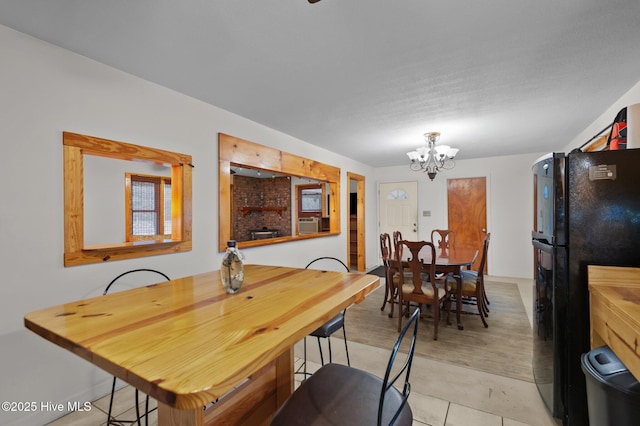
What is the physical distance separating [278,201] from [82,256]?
634cm

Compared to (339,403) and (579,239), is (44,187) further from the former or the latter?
(579,239)

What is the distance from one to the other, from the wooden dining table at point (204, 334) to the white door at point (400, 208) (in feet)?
16.0

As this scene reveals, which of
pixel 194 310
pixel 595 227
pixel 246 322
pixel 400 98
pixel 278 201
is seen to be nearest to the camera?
pixel 246 322

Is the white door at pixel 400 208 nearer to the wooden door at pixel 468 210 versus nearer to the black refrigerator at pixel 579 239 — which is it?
the wooden door at pixel 468 210

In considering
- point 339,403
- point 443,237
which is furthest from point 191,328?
point 443,237

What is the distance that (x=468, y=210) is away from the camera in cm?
556

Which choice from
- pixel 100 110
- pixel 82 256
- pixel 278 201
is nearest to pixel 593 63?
pixel 100 110

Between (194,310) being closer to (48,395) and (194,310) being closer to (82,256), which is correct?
(82,256)

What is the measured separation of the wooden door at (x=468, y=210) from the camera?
17.9ft

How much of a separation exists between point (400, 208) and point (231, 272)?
214 inches

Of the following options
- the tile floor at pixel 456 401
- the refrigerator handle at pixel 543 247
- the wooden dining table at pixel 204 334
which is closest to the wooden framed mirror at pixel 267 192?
the tile floor at pixel 456 401

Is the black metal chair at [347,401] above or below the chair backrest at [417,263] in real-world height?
below

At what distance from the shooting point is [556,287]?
5.44 ft

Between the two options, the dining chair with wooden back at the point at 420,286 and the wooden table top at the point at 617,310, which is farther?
the dining chair with wooden back at the point at 420,286
